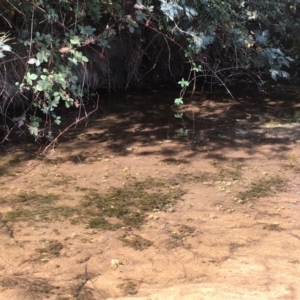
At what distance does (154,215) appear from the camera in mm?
3168

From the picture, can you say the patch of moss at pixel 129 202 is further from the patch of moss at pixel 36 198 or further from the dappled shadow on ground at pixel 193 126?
the dappled shadow on ground at pixel 193 126

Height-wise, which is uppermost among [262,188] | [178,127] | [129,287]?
[178,127]

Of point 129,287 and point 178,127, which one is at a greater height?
point 178,127

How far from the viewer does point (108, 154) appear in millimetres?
4414

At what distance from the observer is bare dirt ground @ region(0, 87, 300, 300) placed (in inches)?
95.4

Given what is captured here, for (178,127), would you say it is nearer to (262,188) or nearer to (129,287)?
(262,188)

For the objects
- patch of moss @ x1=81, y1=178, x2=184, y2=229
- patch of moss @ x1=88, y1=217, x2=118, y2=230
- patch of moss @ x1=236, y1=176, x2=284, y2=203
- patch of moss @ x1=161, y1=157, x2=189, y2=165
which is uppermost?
patch of moss @ x1=161, y1=157, x2=189, y2=165

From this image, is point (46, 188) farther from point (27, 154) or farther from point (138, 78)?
point (138, 78)

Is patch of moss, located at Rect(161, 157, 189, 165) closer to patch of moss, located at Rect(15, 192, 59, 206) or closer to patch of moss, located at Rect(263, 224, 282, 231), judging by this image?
patch of moss, located at Rect(15, 192, 59, 206)

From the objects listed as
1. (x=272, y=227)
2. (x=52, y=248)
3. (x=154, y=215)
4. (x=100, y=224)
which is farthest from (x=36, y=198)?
(x=272, y=227)

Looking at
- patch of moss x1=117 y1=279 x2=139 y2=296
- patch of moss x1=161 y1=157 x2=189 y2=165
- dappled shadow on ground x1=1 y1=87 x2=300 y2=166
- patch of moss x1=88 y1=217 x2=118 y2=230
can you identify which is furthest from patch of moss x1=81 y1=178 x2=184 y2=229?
dappled shadow on ground x1=1 y1=87 x2=300 y2=166

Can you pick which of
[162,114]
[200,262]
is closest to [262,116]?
[162,114]

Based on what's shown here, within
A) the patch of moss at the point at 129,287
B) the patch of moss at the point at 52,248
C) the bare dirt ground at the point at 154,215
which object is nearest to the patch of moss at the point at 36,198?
the bare dirt ground at the point at 154,215

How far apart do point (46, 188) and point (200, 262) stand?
1.52 meters
